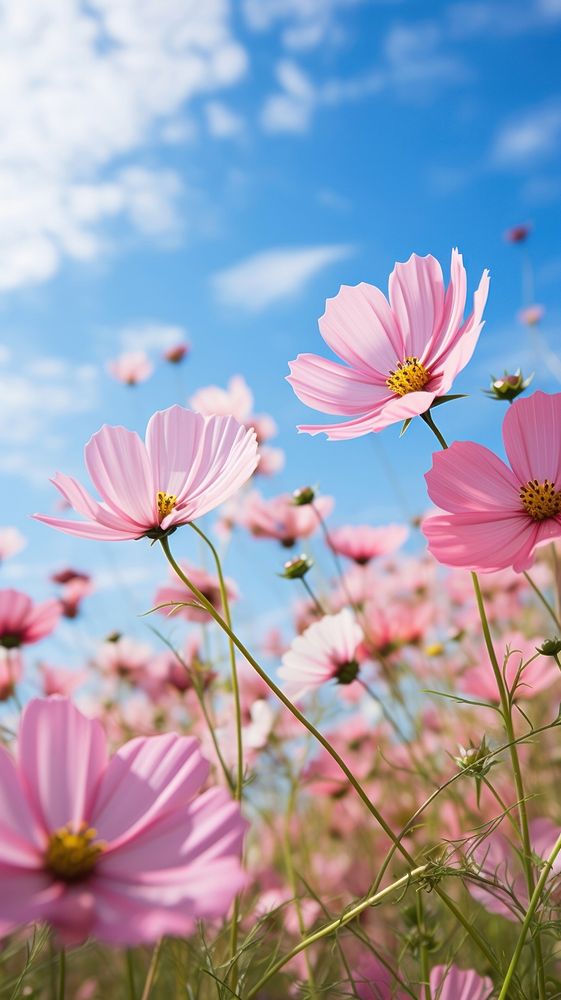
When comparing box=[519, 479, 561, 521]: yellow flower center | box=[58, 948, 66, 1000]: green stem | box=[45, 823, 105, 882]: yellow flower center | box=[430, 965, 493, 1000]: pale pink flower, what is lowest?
box=[430, 965, 493, 1000]: pale pink flower

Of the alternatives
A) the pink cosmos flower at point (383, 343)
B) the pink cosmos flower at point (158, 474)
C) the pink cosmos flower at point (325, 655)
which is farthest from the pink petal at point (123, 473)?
the pink cosmos flower at point (325, 655)

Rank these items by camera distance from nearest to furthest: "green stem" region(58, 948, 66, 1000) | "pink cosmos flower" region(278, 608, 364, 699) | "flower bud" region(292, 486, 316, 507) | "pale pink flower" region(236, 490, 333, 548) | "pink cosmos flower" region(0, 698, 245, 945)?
"pink cosmos flower" region(0, 698, 245, 945)
"green stem" region(58, 948, 66, 1000)
"pink cosmos flower" region(278, 608, 364, 699)
"flower bud" region(292, 486, 316, 507)
"pale pink flower" region(236, 490, 333, 548)

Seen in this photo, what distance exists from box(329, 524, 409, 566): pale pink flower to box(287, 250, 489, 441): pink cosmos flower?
65 cm

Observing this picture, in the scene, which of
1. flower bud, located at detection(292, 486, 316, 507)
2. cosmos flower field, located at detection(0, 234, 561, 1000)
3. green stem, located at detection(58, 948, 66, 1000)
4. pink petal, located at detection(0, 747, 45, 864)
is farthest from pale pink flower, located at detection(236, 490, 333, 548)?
pink petal, located at detection(0, 747, 45, 864)

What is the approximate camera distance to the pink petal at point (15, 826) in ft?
1.08

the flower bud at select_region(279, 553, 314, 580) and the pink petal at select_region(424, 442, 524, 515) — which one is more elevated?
the flower bud at select_region(279, 553, 314, 580)

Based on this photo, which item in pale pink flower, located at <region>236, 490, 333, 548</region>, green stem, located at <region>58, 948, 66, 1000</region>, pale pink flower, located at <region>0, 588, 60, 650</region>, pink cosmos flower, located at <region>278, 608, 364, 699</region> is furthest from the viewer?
pale pink flower, located at <region>236, 490, 333, 548</region>

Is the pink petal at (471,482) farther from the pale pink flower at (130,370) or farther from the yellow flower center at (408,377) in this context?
the pale pink flower at (130,370)

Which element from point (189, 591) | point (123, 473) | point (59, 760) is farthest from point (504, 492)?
point (189, 591)

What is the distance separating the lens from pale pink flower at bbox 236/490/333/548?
4.18ft

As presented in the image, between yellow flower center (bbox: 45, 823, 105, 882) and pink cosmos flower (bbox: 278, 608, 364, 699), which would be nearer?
yellow flower center (bbox: 45, 823, 105, 882)

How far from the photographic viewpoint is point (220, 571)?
57 centimetres

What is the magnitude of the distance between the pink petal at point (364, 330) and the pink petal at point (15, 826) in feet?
1.44

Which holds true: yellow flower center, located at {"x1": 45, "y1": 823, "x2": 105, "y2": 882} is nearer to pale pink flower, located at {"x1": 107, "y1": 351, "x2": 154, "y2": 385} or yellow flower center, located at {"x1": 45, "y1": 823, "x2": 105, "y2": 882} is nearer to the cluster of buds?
the cluster of buds
